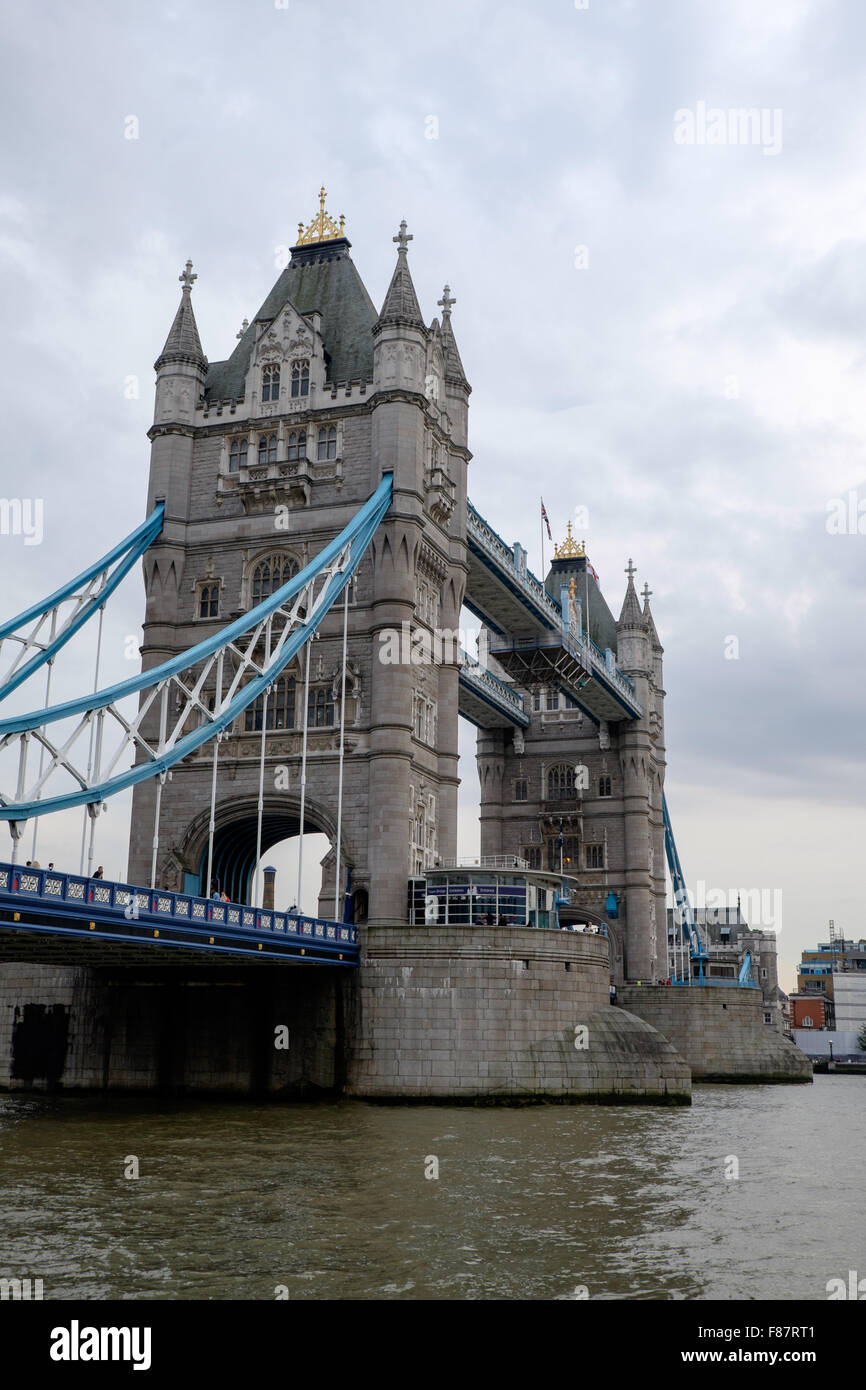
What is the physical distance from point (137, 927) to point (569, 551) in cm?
6065

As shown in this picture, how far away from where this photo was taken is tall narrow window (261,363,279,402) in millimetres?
50469

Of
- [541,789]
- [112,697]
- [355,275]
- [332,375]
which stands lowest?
[112,697]

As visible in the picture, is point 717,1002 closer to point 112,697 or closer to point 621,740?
point 621,740

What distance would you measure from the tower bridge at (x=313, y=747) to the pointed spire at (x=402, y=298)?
114 millimetres

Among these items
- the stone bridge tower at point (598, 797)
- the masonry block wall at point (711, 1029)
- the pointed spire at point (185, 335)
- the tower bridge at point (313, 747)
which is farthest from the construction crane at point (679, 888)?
the pointed spire at point (185, 335)

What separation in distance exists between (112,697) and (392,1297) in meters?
21.7

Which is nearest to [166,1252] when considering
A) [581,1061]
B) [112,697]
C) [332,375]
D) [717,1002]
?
[112,697]

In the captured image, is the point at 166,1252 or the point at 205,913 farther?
the point at 205,913

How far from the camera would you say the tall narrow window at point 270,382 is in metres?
50.5

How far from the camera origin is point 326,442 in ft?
161

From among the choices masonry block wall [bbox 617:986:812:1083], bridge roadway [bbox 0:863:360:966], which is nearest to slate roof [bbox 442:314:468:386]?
bridge roadway [bbox 0:863:360:966]

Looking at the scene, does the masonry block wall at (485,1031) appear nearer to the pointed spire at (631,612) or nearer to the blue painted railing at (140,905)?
the blue painted railing at (140,905)

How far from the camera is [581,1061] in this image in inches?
1549

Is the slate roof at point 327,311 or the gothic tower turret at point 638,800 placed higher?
the slate roof at point 327,311
